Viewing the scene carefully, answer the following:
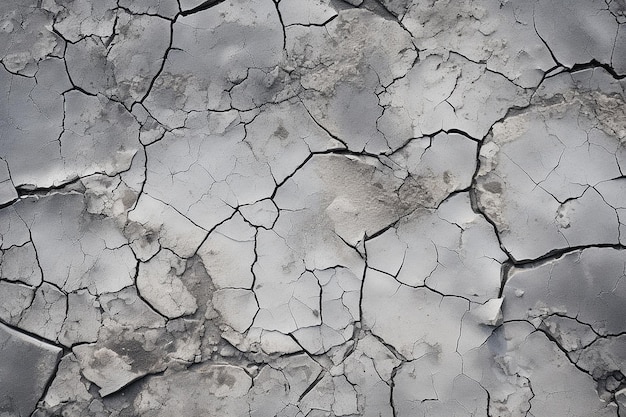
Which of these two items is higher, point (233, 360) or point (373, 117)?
point (373, 117)

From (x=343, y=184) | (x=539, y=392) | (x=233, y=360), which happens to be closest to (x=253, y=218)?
(x=343, y=184)

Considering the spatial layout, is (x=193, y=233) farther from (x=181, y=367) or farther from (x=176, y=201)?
(x=181, y=367)

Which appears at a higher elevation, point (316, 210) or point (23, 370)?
point (316, 210)

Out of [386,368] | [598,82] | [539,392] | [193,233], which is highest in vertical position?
[598,82]

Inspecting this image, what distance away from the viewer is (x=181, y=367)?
98.5 inches

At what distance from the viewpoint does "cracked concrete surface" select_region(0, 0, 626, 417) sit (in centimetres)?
243

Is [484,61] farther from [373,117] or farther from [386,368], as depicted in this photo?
[386,368]

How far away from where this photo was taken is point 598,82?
254 centimetres

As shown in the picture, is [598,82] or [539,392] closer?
[539,392]

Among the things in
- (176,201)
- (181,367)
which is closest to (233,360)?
(181,367)

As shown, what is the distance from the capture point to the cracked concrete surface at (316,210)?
2.43 m

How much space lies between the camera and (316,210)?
256cm

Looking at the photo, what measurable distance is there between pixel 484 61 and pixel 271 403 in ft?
6.07

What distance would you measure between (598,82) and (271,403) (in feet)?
6.84
